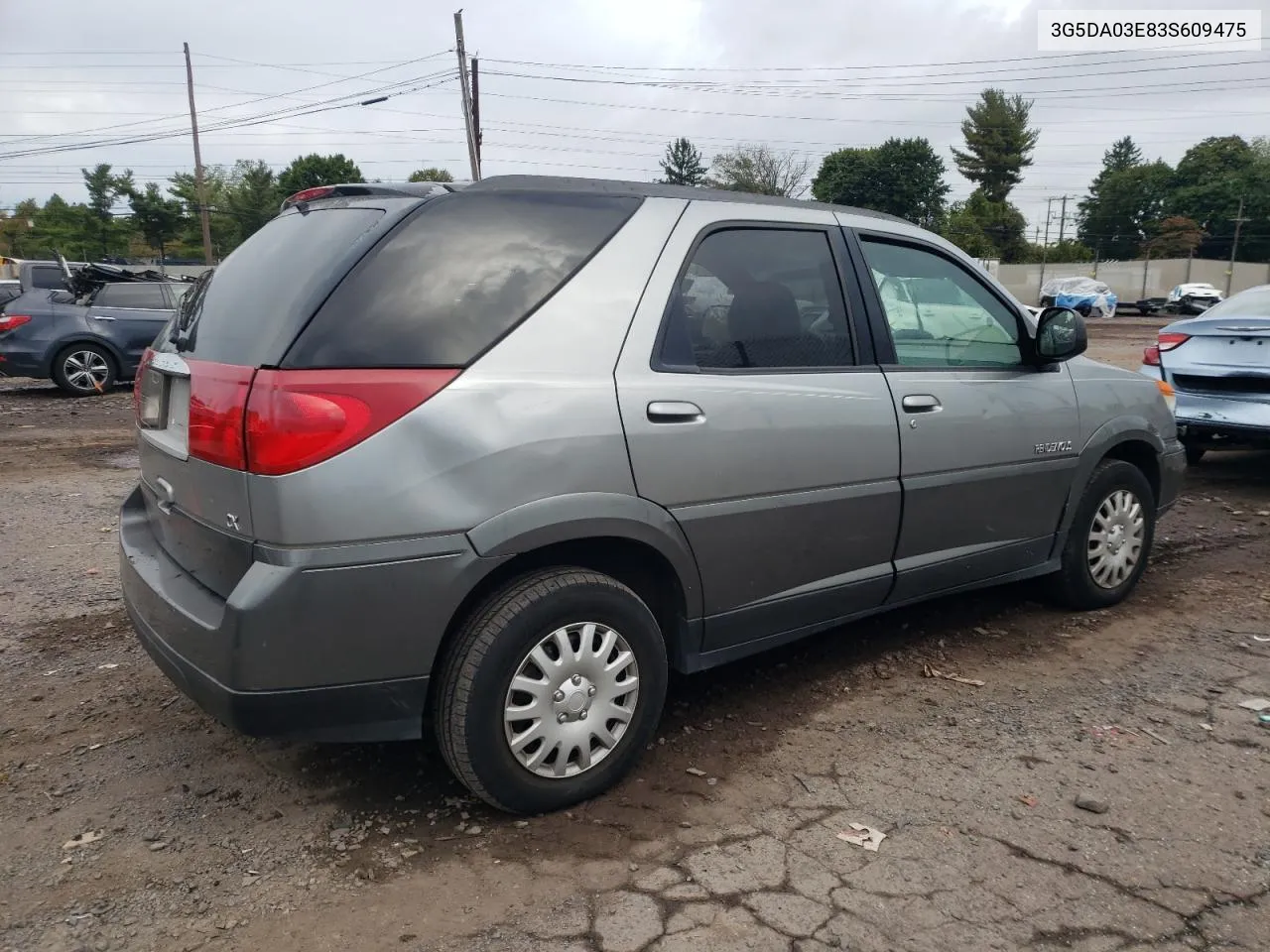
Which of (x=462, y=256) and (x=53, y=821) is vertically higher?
(x=462, y=256)

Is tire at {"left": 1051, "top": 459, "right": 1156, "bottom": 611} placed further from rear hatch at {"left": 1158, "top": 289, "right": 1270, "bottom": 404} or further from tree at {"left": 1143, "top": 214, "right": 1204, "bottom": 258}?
tree at {"left": 1143, "top": 214, "right": 1204, "bottom": 258}

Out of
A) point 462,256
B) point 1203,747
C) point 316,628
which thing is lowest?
point 1203,747

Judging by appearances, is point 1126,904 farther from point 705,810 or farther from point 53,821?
point 53,821

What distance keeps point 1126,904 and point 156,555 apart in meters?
2.86

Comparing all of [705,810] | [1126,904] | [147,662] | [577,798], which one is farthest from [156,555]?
[1126,904]

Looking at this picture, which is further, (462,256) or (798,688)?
(798,688)

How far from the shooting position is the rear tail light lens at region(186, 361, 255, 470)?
8.11 ft

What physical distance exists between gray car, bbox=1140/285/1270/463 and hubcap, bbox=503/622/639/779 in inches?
231

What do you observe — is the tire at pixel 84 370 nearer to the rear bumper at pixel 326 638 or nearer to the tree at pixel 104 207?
the rear bumper at pixel 326 638

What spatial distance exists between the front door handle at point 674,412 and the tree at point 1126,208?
92056 mm

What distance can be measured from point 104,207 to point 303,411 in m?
77.6

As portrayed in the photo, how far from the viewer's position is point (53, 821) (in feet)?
9.22

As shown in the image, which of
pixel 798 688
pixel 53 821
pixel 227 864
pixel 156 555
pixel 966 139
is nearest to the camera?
pixel 227 864

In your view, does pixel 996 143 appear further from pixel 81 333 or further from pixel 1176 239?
pixel 81 333
